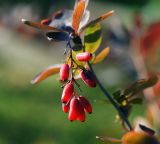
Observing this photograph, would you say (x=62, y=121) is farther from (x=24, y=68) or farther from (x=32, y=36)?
(x=32, y=36)

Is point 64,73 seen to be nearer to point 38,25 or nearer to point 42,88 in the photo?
point 38,25

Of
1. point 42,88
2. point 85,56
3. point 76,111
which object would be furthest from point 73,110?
point 42,88

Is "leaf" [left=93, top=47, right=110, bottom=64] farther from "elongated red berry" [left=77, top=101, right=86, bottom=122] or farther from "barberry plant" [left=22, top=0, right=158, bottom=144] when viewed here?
"elongated red berry" [left=77, top=101, right=86, bottom=122]

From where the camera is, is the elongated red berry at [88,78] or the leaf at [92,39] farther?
the leaf at [92,39]

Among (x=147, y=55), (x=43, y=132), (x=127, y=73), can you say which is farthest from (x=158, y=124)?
(x=43, y=132)

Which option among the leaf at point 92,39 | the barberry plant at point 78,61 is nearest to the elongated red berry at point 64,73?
the barberry plant at point 78,61

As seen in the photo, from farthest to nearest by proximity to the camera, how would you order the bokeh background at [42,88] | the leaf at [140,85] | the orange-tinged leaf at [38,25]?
the bokeh background at [42,88] → the leaf at [140,85] → the orange-tinged leaf at [38,25]

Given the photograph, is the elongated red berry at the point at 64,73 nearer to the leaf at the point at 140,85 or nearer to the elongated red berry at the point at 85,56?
the elongated red berry at the point at 85,56
